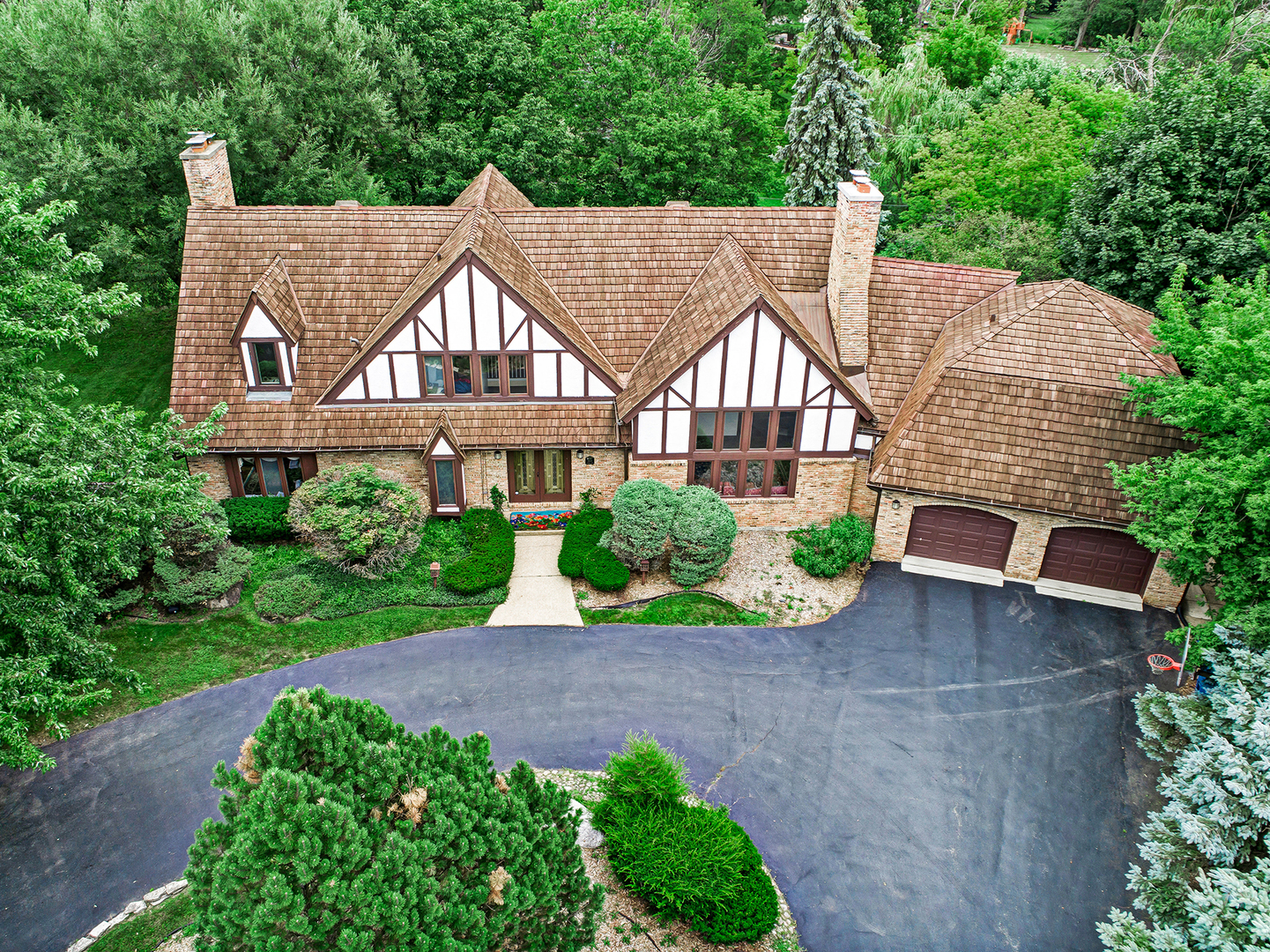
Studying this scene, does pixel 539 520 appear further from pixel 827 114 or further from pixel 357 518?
pixel 827 114

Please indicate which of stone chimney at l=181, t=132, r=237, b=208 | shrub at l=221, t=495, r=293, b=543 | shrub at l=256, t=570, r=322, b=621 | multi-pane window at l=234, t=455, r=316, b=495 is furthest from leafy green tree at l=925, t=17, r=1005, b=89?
shrub at l=256, t=570, r=322, b=621

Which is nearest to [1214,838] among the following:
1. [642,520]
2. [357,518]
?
[642,520]

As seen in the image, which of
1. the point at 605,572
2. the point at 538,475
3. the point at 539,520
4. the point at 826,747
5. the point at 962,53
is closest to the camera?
the point at 826,747

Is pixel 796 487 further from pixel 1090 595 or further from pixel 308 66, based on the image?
pixel 308 66

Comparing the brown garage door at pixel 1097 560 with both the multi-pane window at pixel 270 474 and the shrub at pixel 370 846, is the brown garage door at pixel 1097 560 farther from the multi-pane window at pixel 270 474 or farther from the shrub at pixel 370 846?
the multi-pane window at pixel 270 474

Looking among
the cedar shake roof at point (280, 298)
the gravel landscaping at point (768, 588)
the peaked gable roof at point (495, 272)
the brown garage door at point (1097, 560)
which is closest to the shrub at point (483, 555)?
the gravel landscaping at point (768, 588)

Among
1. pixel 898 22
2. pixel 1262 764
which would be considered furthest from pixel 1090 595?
pixel 898 22
